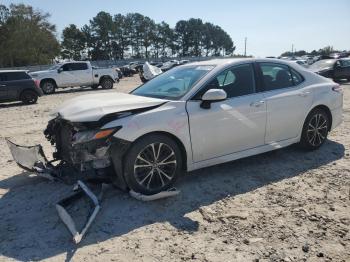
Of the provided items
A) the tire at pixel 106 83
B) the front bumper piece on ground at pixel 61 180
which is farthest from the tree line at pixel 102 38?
the front bumper piece on ground at pixel 61 180

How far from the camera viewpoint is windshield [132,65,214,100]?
5.27m

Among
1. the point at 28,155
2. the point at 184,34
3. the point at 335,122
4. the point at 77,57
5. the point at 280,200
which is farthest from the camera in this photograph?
the point at 184,34

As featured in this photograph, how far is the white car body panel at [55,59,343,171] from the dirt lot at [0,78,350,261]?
0.43m

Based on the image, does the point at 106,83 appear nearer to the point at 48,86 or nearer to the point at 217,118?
the point at 48,86

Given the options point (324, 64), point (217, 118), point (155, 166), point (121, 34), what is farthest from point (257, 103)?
point (121, 34)

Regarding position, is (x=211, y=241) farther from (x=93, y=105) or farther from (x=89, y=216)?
(x=93, y=105)

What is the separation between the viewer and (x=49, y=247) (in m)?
3.73

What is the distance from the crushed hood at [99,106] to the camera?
15.1ft

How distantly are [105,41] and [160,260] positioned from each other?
104 meters

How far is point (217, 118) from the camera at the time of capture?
16.8 ft

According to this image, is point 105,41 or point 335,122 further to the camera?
point 105,41

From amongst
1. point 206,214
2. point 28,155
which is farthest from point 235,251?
point 28,155

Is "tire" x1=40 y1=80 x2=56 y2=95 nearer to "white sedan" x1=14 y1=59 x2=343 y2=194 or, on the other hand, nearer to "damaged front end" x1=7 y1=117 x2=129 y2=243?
"white sedan" x1=14 y1=59 x2=343 y2=194

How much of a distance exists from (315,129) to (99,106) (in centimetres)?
364
